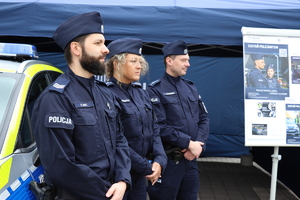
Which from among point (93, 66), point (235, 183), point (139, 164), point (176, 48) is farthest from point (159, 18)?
point (235, 183)

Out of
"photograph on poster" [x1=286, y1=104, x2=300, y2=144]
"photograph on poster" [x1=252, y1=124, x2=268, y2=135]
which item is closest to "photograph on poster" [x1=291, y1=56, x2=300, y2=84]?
"photograph on poster" [x1=286, y1=104, x2=300, y2=144]

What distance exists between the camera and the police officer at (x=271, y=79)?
3371 millimetres

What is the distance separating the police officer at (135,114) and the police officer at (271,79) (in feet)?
4.44

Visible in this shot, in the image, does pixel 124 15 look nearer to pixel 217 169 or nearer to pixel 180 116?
pixel 180 116

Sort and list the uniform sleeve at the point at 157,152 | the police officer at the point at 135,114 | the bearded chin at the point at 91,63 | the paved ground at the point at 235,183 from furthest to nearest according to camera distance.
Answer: the paved ground at the point at 235,183, the uniform sleeve at the point at 157,152, the police officer at the point at 135,114, the bearded chin at the point at 91,63

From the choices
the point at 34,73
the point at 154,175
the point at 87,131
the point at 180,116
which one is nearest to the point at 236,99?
the point at 180,116

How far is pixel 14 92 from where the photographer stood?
7.50 feet

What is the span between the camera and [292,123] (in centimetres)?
338

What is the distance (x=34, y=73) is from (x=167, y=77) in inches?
52.6

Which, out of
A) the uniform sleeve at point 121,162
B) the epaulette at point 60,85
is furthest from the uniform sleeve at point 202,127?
the epaulette at point 60,85

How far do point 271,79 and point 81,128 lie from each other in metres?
2.33

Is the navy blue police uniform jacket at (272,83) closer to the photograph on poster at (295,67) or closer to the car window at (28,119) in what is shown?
the photograph on poster at (295,67)

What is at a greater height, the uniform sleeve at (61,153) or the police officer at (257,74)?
the police officer at (257,74)

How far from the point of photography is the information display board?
10.9 ft
